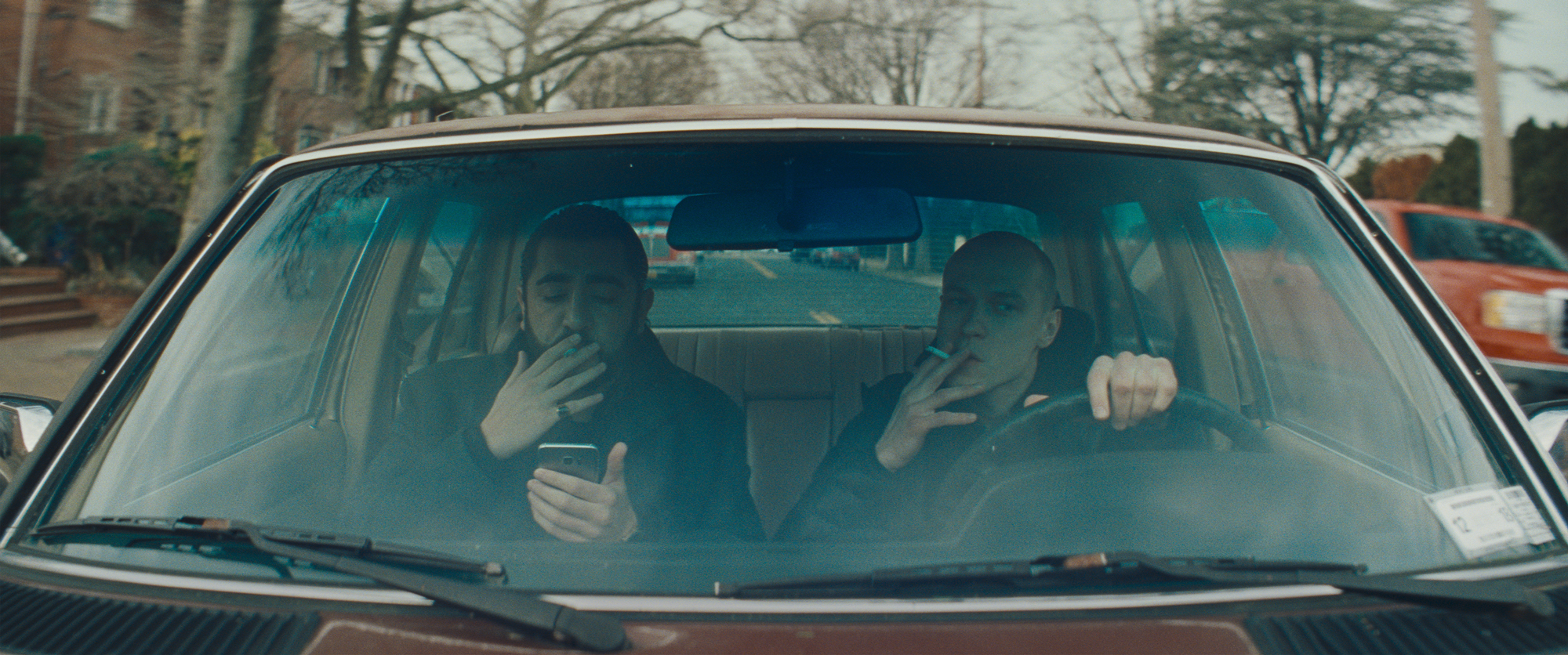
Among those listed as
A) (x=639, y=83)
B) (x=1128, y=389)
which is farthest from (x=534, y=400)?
(x=639, y=83)

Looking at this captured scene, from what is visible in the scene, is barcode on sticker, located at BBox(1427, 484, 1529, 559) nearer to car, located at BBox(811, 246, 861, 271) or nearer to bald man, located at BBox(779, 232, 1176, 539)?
bald man, located at BBox(779, 232, 1176, 539)

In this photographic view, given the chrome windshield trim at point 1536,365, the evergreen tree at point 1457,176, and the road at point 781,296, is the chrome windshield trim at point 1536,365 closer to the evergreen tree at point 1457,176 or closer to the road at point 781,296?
the road at point 781,296

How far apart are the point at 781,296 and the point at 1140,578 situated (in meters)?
1.10

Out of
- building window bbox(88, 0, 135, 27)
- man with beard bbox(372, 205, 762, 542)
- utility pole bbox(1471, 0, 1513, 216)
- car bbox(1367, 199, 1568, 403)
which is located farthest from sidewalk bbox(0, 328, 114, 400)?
utility pole bbox(1471, 0, 1513, 216)

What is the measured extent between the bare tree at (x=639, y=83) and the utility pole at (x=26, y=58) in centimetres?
1065

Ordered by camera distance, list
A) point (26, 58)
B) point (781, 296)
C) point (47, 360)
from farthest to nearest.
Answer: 1. point (26, 58)
2. point (47, 360)
3. point (781, 296)

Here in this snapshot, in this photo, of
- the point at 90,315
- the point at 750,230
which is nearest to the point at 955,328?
the point at 750,230

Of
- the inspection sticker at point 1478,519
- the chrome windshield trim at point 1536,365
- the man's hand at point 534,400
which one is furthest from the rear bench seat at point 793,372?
the chrome windshield trim at point 1536,365

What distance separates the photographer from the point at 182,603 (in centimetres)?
127

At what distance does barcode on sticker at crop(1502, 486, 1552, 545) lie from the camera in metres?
1.42

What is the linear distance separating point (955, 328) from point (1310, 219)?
637mm

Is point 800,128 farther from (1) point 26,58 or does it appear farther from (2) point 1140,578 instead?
(1) point 26,58

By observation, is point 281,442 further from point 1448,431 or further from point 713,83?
point 713,83

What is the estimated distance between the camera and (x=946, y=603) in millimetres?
1259
